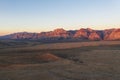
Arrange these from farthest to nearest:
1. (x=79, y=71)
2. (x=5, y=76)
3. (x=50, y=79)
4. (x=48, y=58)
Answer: (x=48, y=58)
(x=79, y=71)
(x=5, y=76)
(x=50, y=79)

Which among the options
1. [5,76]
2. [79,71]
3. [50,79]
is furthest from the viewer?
[79,71]

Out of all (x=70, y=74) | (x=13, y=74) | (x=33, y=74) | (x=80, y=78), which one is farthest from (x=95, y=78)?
(x=13, y=74)

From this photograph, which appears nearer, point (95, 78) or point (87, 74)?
point (95, 78)

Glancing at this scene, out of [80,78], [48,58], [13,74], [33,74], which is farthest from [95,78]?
[48,58]

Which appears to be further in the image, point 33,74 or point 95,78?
point 33,74

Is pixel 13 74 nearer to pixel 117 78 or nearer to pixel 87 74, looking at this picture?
pixel 87 74

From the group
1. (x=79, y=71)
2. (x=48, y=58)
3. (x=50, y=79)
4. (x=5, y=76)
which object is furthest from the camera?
(x=48, y=58)

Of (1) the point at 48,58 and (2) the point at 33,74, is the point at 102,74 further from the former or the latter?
(1) the point at 48,58

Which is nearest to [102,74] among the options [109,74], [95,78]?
[109,74]
